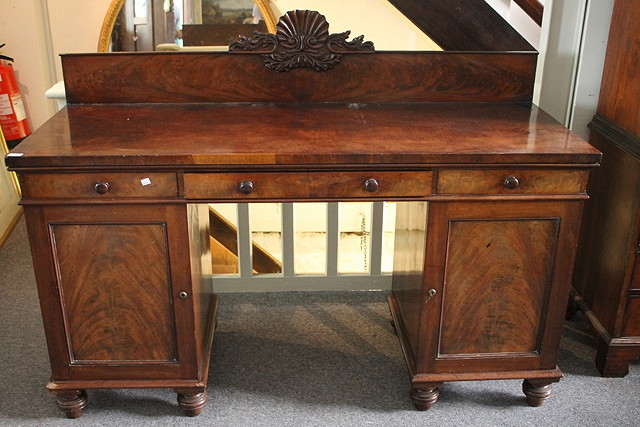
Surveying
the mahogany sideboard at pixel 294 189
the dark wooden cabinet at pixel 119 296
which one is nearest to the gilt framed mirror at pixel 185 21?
the mahogany sideboard at pixel 294 189

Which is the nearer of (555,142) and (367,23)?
(555,142)

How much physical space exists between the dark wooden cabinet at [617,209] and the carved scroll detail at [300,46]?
80cm

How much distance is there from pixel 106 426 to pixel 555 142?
1.55 metres

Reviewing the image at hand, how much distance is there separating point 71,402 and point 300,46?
1.31m

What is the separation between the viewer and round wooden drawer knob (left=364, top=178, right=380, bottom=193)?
1.81 meters

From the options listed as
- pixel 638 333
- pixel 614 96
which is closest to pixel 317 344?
pixel 638 333

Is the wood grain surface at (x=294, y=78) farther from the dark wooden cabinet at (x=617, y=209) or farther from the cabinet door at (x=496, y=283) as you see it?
the cabinet door at (x=496, y=283)

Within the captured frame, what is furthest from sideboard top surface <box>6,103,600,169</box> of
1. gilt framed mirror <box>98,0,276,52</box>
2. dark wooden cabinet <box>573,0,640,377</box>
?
gilt framed mirror <box>98,0,276,52</box>

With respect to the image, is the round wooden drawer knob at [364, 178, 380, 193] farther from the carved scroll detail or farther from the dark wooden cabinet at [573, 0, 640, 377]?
the dark wooden cabinet at [573, 0, 640, 377]

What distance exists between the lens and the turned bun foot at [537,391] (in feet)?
7.06

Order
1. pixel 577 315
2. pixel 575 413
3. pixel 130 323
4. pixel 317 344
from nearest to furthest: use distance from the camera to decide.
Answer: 1. pixel 130 323
2. pixel 575 413
3. pixel 317 344
4. pixel 577 315

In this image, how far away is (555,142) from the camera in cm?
189

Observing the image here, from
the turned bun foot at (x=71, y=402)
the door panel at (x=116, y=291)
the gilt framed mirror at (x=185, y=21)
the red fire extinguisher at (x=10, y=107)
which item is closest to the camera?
the door panel at (x=116, y=291)

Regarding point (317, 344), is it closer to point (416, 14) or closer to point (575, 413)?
point (575, 413)
